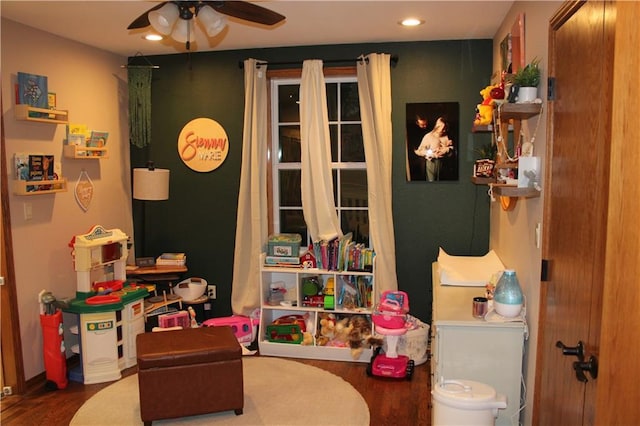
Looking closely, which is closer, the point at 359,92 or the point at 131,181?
the point at 359,92

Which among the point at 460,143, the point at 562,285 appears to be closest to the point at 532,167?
the point at 562,285

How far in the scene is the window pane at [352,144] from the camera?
470 centimetres

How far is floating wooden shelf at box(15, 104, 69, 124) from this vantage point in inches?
144

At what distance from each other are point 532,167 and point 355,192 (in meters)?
2.26

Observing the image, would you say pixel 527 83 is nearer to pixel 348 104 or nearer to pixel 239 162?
pixel 348 104

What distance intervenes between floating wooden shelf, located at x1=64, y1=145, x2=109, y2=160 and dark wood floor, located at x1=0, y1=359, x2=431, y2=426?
64.8 inches

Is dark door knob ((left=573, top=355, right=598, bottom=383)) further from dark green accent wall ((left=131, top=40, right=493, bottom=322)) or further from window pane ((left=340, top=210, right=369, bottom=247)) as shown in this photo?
window pane ((left=340, top=210, right=369, bottom=247))

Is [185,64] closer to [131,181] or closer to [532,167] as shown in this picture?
[131,181]

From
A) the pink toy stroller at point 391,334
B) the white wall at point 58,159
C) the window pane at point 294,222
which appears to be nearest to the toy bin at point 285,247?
the window pane at point 294,222

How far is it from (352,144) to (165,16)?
255 centimetres

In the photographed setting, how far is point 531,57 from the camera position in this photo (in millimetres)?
2844

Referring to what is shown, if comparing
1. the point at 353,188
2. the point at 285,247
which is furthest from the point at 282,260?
the point at 353,188

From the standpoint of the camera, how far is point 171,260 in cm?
474

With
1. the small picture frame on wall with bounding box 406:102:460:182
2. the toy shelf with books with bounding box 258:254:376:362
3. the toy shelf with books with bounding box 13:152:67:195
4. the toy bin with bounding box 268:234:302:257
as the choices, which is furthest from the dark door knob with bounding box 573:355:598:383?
the toy shelf with books with bounding box 13:152:67:195
